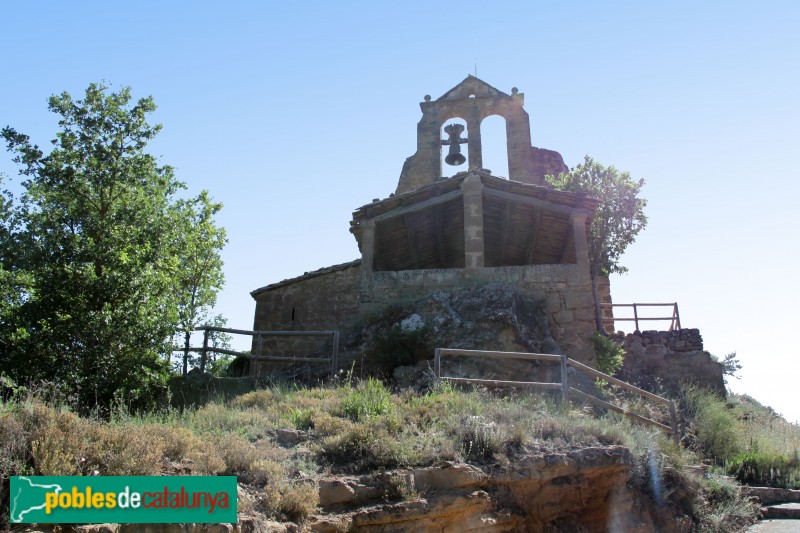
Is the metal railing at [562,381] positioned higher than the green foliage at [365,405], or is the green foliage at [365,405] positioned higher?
the metal railing at [562,381]

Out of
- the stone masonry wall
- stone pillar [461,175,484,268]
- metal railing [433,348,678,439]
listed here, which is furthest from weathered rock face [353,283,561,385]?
the stone masonry wall

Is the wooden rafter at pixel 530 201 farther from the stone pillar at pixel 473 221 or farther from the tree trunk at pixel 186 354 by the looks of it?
the tree trunk at pixel 186 354

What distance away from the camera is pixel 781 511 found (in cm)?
1129

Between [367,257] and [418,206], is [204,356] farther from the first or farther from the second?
[418,206]

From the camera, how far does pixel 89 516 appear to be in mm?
5949

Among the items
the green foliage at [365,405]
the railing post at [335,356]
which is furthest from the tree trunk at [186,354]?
the green foliage at [365,405]

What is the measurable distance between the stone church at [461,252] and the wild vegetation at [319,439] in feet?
14.5

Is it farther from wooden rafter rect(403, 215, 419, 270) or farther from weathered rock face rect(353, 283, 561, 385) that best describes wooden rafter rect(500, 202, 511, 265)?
weathered rock face rect(353, 283, 561, 385)

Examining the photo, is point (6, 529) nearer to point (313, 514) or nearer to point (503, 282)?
point (313, 514)

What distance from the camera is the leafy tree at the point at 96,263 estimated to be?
419 inches

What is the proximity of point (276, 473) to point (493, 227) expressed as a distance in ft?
40.8

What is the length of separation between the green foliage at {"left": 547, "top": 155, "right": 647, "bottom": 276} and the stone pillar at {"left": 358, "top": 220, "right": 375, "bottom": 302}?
7.74m

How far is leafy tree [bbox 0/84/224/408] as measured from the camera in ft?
34.9

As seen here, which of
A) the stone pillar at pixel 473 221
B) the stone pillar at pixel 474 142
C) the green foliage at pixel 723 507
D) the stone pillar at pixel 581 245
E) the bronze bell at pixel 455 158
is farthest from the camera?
the bronze bell at pixel 455 158
